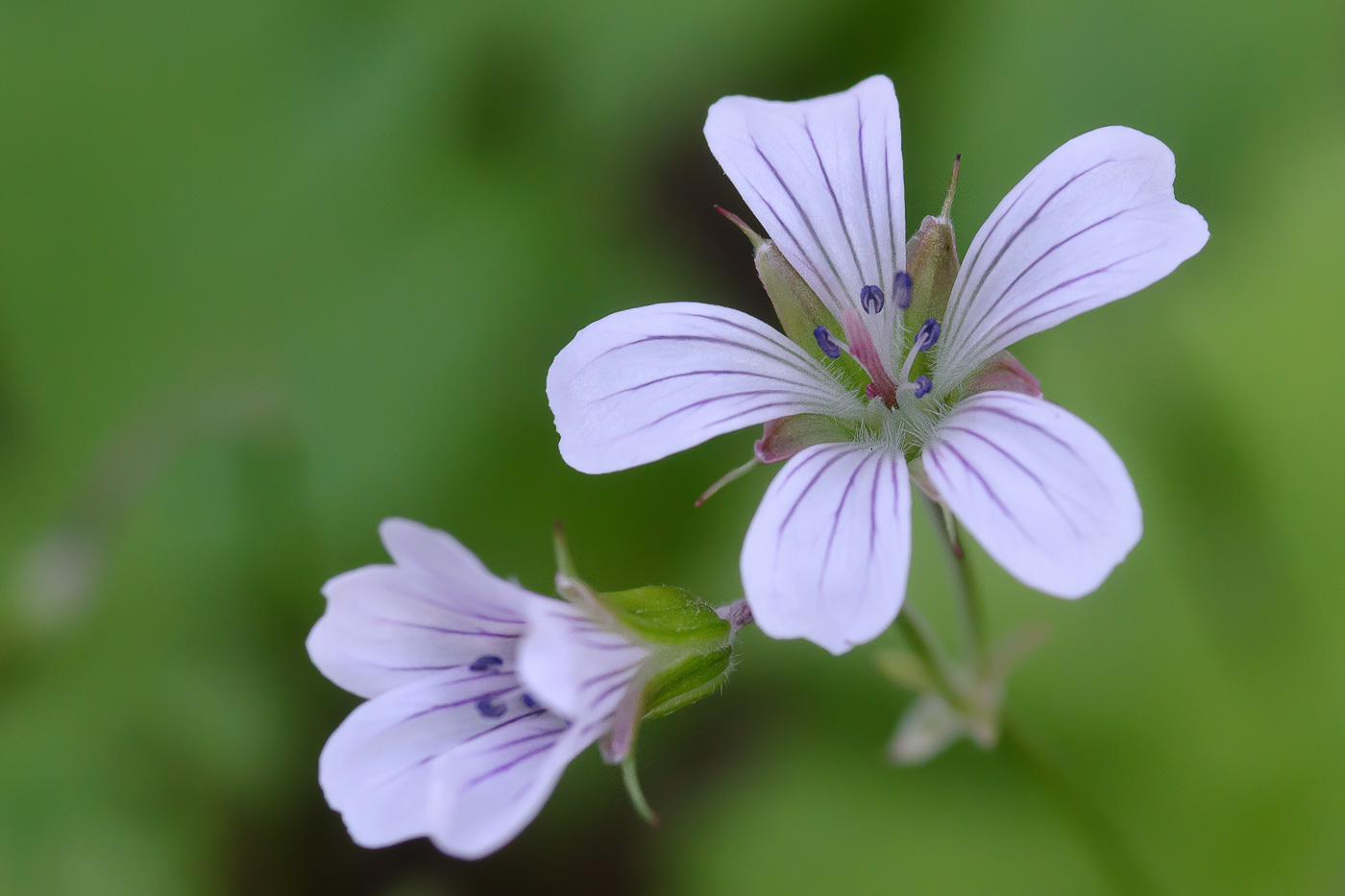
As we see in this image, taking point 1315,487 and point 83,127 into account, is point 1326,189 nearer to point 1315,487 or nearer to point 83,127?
point 1315,487

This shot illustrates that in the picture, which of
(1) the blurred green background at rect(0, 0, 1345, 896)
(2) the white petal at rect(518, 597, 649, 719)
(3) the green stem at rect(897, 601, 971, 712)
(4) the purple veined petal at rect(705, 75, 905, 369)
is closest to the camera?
(2) the white petal at rect(518, 597, 649, 719)

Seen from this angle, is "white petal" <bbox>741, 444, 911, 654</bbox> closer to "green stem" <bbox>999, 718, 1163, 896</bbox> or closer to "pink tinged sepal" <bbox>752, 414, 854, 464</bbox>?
"pink tinged sepal" <bbox>752, 414, 854, 464</bbox>

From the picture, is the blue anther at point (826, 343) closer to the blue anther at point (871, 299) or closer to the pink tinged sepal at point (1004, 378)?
the blue anther at point (871, 299)

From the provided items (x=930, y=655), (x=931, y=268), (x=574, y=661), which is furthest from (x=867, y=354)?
(x=574, y=661)

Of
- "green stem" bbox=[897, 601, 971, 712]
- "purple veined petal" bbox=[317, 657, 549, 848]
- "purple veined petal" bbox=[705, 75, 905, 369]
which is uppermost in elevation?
"purple veined petal" bbox=[705, 75, 905, 369]

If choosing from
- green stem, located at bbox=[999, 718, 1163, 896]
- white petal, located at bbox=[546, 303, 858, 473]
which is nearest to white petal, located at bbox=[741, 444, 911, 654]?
white petal, located at bbox=[546, 303, 858, 473]

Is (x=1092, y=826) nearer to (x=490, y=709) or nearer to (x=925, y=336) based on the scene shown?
(x=925, y=336)
